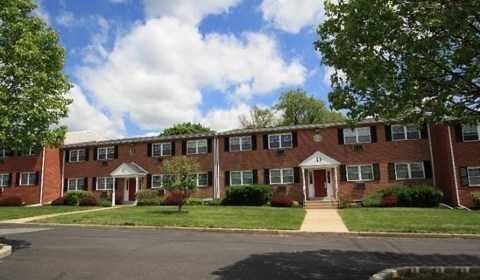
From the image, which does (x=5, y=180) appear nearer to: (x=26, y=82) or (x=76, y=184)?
(x=76, y=184)

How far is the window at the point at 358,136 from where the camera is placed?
28.1 metres

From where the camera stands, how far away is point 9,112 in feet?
35.2

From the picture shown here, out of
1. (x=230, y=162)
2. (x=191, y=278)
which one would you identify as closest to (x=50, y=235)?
(x=191, y=278)

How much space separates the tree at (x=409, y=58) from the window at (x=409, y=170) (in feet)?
66.3

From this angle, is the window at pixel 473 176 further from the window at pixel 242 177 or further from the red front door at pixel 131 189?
the red front door at pixel 131 189

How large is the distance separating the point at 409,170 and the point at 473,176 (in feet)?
12.2

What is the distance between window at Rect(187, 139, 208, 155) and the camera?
31998mm

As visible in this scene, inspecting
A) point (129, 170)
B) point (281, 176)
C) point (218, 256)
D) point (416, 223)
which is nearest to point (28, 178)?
point (129, 170)

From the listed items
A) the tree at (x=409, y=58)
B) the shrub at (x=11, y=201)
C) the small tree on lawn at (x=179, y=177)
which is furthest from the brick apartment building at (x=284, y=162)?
the tree at (x=409, y=58)

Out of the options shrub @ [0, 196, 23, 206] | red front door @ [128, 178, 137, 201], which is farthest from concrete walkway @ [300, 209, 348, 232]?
shrub @ [0, 196, 23, 206]

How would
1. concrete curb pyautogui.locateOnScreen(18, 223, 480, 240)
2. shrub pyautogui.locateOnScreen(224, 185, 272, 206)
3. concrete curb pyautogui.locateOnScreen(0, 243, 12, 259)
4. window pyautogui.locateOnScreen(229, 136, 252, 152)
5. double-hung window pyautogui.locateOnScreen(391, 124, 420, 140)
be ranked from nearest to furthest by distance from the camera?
1. concrete curb pyautogui.locateOnScreen(0, 243, 12, 259)
2. concrete curb pyautogui.locateOnScreen(18, 223, 480, 240)
3. double-hung window pyautogui.locateOnScreen(391, 124, 420, 140)
4. shrub pyautogui.locateOnScreen(224, 185, 272, 206)
5. window pyautogui.locateOnScreen(229, 136, 252, 152)

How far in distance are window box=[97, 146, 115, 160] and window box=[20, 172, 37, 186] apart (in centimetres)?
609

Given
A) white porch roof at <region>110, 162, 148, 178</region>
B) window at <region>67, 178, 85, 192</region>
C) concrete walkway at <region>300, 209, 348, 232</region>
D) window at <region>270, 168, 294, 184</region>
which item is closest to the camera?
concrete walkway at <region>300, 209, 348, 232</region>

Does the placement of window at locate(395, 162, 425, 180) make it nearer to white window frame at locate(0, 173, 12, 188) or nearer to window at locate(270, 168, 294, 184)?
window at locate(270, 168, 294, 184)
